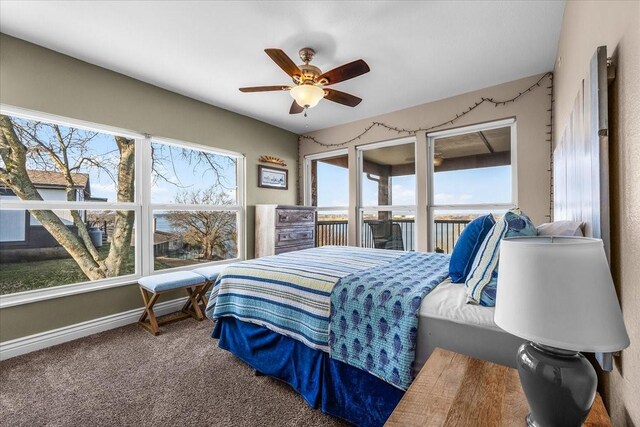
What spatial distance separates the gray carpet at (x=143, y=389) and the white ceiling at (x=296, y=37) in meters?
2.61

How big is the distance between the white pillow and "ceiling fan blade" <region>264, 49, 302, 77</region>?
77.8 inches

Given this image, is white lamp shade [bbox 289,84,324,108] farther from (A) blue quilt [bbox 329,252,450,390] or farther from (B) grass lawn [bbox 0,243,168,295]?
(B) grass lawn [bbox 0,243,168,295]

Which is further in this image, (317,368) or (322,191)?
(322,191)

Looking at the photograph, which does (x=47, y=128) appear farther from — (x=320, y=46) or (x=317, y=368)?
(x=317, y=368)

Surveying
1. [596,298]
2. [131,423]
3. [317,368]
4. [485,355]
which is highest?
[596,298]

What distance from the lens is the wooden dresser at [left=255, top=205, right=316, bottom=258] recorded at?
4.04m

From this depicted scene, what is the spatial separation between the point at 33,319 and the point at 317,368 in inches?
102

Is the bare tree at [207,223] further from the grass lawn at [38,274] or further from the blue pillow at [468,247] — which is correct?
the blue pillow at [468,247]

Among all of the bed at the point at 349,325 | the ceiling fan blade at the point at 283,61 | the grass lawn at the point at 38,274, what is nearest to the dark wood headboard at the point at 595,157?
the bed at the point at 349,325

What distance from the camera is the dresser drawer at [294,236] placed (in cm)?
407

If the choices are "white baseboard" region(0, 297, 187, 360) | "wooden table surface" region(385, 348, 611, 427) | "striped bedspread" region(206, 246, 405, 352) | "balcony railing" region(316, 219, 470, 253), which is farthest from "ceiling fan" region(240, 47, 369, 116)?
"white baseboard" region(0, 297, 187, 360)

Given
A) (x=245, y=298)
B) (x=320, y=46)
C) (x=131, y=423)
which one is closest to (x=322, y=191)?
(x=320, y=46)

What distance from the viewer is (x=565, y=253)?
24.5 inches

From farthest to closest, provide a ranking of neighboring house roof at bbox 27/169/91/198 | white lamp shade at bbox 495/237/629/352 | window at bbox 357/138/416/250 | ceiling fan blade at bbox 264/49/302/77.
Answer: window at bbox 357/138/416/250
neighboring house roof at bbox 27/169/91/198
ceiling fan blade at bbox 264/49/302/77
white lamp shade at bbox 495/237/629/352
